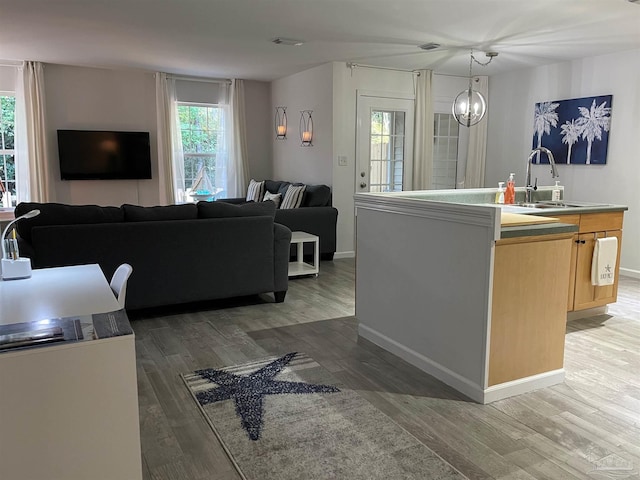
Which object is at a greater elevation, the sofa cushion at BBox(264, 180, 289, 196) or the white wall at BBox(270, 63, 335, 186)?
the white wall at BBox(270, 63, 335, 186)

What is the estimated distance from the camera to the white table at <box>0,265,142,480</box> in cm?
146

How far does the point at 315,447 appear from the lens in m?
2.25

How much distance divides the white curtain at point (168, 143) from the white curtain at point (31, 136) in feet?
4.87

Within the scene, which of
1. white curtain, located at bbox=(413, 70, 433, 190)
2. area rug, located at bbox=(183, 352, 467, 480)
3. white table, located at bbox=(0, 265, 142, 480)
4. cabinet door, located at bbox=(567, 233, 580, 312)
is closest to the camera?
white table, located at bbox=(0, 265, 142, 480)

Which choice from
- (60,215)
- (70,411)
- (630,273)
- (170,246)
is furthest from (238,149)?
(70,411)

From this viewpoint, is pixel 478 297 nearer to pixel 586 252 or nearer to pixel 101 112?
pixel 586 252

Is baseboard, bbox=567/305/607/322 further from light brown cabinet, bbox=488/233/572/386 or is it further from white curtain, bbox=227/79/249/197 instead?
white curtain, bbox=227/79/249/197

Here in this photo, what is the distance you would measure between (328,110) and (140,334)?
388 centimetres

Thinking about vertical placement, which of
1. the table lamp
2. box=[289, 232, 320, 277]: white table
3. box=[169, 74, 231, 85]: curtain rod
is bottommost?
box=[289, 232, 320, 277]: white table

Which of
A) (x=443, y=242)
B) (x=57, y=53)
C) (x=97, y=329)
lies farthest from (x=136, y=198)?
(x=97, y=329)

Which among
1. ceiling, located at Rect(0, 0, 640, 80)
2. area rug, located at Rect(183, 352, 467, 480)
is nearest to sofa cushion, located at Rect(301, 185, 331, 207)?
ceiling, located at Rect(0, 0, 640, 80)

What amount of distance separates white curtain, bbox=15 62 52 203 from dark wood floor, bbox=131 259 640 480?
374 cm

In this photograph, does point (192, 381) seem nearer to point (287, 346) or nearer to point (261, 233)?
point (287, 346)

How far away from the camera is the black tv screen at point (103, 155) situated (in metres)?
6.95
